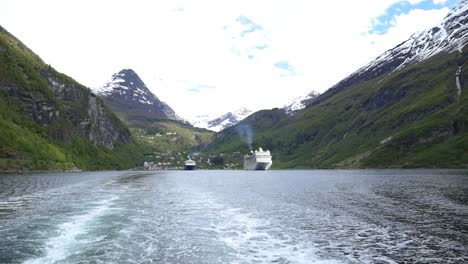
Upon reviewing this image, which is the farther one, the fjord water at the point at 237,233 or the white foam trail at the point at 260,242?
the fjord water at the point at 237,233

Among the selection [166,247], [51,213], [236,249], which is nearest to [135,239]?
[166,247]

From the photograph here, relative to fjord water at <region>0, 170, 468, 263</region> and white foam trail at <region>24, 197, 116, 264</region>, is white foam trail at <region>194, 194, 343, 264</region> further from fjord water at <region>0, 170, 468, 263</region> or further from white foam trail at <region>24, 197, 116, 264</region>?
white foam trail at <region>24, 197, 116, 264</region>

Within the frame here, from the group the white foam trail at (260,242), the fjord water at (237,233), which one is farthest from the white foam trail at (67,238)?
the white foam trail at (260,242)

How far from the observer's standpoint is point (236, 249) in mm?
33500

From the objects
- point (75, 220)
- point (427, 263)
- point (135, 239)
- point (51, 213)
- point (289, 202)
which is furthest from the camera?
point (289, 202)

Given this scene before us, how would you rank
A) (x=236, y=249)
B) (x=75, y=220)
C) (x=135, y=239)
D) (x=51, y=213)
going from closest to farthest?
1. (x=236, y=249)
2. (x=135, y=239)
3. (x=75, y=220)
4. (x=51, y=213)

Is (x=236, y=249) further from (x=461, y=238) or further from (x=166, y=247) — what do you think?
(x=461, y=238)

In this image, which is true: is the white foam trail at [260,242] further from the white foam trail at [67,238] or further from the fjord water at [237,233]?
the white foam trail at [67,238]

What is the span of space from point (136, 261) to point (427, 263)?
19678 mm

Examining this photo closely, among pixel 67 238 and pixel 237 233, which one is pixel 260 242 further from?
pixel 67 238

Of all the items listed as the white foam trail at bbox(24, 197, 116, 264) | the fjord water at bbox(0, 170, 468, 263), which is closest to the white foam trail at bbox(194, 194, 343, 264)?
the fjord water at bbox(0, 170, 468, 263)

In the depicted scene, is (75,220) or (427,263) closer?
(427,263)

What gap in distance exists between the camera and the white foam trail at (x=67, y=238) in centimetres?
3048

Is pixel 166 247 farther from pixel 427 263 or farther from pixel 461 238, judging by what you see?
pixel 461 238
